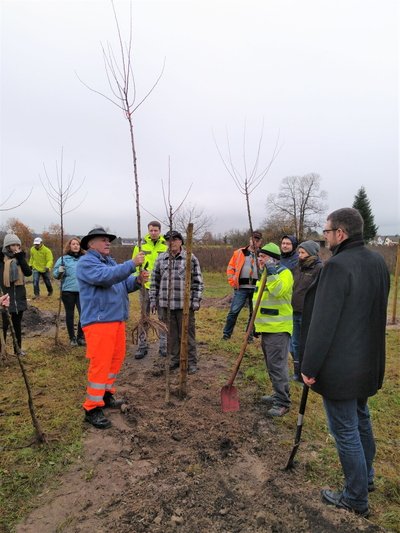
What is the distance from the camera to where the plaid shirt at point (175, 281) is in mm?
5027

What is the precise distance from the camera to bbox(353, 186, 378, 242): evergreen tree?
139 feet

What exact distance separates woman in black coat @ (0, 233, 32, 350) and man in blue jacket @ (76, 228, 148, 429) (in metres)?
2.48

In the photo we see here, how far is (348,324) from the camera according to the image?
2.36 m

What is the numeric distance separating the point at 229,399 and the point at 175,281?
1.84 metres

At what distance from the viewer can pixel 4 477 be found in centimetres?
292

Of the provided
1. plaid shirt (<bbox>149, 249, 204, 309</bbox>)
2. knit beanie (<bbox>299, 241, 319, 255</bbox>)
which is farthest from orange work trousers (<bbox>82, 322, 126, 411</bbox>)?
knit beanie (<bbox>299, 241, 319, 255</bbox>)

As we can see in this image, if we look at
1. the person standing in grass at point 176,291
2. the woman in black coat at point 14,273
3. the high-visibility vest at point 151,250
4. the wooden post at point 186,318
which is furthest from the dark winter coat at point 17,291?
the wooden post at point 186,318

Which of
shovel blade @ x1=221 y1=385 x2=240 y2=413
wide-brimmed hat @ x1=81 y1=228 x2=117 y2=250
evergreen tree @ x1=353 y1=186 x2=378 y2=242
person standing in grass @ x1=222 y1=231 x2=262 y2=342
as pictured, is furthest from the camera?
evergreen tree @ x1=353 y1=186 x2=378 y2=242

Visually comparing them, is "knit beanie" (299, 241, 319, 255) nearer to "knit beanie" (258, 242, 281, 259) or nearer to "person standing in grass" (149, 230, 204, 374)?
"knit beanie" (258, 242, 281, 259)

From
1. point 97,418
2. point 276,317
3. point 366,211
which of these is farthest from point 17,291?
point 366,211

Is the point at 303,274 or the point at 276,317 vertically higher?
the point at 303,274

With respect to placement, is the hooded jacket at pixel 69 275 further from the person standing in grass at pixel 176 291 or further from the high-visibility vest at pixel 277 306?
the high-visibility vest at pixel 277 306

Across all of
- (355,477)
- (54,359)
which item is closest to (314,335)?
(355,477)

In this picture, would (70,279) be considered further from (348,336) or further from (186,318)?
(348,336)
